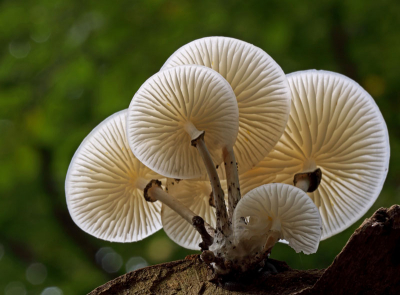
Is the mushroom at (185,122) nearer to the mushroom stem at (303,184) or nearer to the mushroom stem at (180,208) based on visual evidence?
the mushroom stem at (180,208)

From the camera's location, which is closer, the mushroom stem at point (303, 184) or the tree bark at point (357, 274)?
the tree bark at point (357, 274)

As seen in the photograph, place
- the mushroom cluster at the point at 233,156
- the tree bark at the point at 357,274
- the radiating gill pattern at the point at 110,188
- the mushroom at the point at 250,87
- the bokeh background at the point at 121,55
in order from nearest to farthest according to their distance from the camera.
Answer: the tree bark at the point at 357,274
the mushroom cluster at the point at 233,156
the mushroom at the point at 250,87
the radiating gill pattern at the point at 110,188
the bokeh background at the point at 121,55

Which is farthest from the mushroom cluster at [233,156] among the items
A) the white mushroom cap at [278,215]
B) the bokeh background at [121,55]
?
the bokeh background at [121,55]

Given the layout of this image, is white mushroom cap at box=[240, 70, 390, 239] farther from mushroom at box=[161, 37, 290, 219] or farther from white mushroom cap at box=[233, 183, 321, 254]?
white mushroom cap at box=[233, 183, 321, 254]

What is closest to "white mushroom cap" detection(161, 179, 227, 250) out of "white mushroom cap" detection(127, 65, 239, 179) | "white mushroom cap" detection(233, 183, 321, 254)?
"white mushroom cap" detection(127, 65, 239, 179)

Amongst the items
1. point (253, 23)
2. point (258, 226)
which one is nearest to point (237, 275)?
point (258, 226)

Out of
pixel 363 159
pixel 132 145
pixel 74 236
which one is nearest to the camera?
pixel 132 145

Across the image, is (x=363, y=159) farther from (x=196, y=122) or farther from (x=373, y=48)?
(x=373, y=48)
